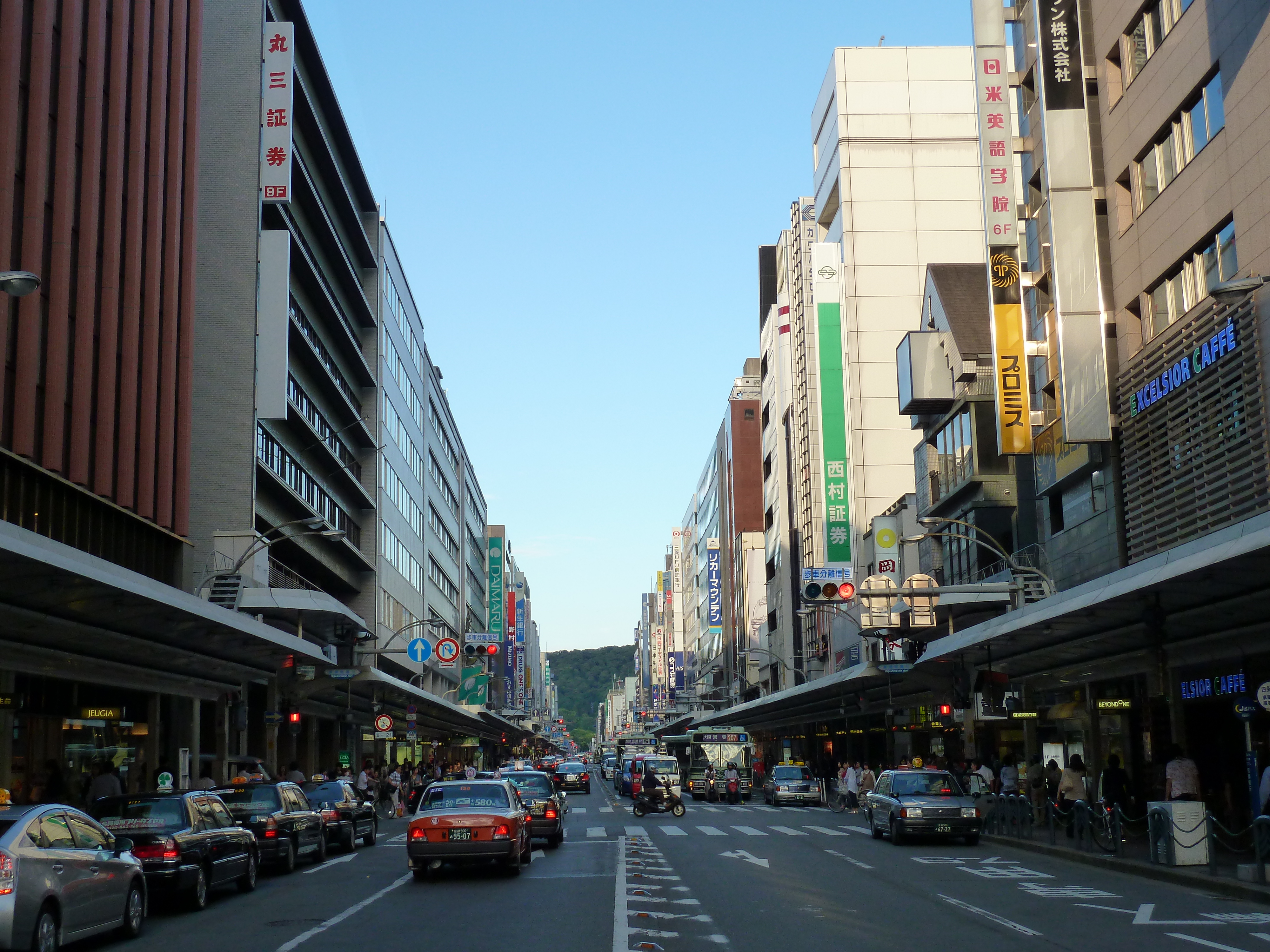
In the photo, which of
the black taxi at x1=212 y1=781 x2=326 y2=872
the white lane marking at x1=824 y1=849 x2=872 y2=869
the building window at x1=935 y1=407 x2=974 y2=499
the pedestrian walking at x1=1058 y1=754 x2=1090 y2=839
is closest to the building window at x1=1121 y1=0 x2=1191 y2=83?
the building window at x1=935 y1=407 x2=974 y2=499

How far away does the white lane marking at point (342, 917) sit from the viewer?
13.6 m

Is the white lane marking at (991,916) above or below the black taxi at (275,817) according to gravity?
below

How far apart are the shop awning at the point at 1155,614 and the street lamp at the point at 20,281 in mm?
15718

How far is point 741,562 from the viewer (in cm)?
11588

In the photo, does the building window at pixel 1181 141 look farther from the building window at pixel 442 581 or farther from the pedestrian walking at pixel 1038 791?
the building window at pixel 442 581

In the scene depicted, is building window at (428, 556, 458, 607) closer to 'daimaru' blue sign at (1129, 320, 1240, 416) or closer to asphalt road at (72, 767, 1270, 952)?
'daimaru' blue sign at (1129, 320, 1240, 416)

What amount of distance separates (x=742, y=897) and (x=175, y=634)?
1526 cm

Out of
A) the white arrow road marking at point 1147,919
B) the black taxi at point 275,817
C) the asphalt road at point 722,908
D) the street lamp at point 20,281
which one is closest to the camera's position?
the asphalt road at point 722,908

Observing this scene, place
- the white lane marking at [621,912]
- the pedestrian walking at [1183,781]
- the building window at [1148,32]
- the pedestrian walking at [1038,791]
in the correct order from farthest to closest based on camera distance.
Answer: the pedestrian walking at [1038,791] < the building window at [1148,32] < the pedestrian walking at [1183,781] < the white lane marking at [621,912]

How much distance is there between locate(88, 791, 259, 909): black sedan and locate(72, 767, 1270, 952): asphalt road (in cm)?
41

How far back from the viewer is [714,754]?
62500 millimetres

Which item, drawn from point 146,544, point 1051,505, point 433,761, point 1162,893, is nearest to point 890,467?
point 433,761

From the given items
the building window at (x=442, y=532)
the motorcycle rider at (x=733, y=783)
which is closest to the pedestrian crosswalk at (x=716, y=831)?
the motorcycle rider at (x=733, y=783)

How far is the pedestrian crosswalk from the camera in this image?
105ft
